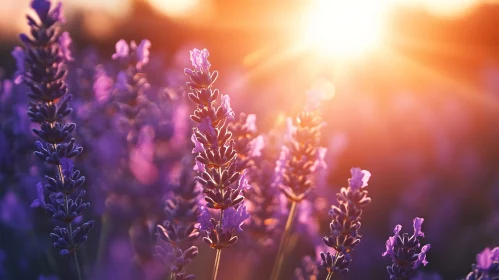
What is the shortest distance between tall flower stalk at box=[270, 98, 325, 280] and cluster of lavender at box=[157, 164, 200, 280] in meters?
0.54

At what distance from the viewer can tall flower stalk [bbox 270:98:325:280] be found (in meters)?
2.11

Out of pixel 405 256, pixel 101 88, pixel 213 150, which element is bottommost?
pixel 405 256

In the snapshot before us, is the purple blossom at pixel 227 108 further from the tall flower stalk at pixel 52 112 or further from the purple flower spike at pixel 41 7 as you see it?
the purple flower spike at pixel 41 7

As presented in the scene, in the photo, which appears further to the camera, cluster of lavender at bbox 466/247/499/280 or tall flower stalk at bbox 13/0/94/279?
tall flower stalk at bbox 13/0/94/279

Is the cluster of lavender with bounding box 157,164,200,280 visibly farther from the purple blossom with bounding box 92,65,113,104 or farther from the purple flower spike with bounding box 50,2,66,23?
the purple blossom with bounding box 92,65,113,104

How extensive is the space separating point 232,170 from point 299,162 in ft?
1.54

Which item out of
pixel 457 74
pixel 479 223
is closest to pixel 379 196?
pixel 479 223

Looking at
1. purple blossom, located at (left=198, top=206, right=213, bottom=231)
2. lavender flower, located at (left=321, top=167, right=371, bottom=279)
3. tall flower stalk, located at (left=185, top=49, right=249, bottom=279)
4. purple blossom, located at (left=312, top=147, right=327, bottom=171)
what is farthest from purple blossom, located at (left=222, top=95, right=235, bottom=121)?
purple blossom, located at (left=312, top=147, right=327, bottom=171)

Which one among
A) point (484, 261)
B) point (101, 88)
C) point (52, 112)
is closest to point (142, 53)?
point (101, 88)

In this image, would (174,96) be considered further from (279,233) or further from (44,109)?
(44,109)

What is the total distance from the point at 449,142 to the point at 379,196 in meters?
0.79

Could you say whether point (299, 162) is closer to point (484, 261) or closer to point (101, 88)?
point (484, 261)

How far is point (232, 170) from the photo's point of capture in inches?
66.5

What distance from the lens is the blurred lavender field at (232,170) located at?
1.76 metres
